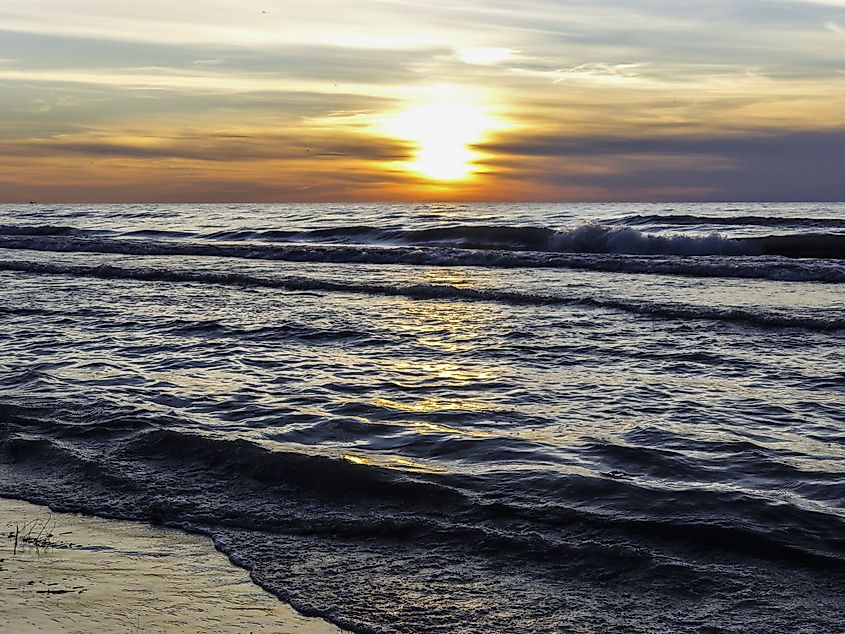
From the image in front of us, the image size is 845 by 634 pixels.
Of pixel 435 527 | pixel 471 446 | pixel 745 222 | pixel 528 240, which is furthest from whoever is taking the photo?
pixel 745 222

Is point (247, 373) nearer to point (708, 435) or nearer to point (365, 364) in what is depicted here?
point (365, 364)

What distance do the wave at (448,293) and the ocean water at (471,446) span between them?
0.49 feet

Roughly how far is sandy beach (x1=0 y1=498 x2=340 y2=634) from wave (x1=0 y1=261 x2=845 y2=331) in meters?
11.2

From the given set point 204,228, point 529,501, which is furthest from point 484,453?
point 204,228

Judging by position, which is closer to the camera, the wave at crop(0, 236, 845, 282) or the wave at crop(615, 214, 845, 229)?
the wave at crop(0, 236, 845, 282)

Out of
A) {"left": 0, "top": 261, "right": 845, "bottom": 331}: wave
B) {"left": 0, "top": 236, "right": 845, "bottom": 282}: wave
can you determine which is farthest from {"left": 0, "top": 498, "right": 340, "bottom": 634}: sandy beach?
{"left": 0, "top": 236, "right": 845, "bottom": 282}: wave

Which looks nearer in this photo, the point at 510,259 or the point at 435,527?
the point at 435,527

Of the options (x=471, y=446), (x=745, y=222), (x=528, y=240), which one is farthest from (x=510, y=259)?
(x=745, y=222)

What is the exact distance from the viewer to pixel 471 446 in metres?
7.73

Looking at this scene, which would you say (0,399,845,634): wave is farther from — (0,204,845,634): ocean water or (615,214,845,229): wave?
(615,214,845,229): wave

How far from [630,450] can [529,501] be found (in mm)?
1498

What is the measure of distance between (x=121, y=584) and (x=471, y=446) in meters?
3.49

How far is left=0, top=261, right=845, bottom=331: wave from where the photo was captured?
14.6m

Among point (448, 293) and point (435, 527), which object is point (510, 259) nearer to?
point (448, 293)
